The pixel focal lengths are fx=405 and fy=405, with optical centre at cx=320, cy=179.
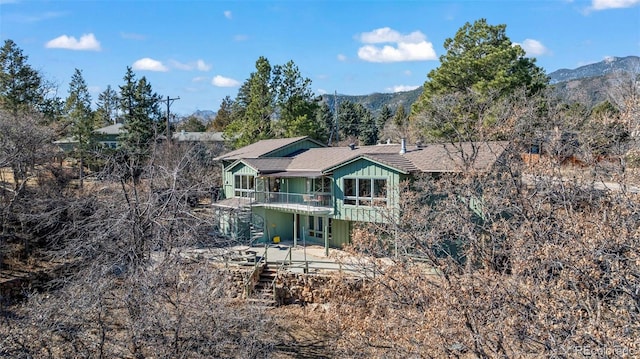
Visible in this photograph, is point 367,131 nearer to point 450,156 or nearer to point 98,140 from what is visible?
point 98,140

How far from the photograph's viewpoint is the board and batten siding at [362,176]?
63.7 feet

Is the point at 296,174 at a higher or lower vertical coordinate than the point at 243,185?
higher

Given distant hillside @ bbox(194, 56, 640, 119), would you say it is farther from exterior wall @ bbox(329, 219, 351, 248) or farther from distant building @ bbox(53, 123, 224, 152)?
distant building @ bbox(53, 123, 224, 152)

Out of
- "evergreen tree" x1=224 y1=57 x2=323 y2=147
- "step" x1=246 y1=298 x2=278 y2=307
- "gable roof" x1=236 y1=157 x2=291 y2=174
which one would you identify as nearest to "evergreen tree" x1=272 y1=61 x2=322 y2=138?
Result: "evergreen tree" x1=224 y1=57 x2=323 y2=147

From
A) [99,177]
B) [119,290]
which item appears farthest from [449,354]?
[99,177]

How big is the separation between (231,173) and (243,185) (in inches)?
49.7

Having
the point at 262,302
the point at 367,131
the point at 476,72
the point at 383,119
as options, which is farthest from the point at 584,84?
the point at 262,302

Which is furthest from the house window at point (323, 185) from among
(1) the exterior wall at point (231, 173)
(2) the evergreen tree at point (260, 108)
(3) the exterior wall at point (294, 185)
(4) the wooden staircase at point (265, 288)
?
(2) the evergreen tree at point (260, 108)

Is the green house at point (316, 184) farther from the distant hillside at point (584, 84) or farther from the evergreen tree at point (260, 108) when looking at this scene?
the distant hillside at point (584, 84)

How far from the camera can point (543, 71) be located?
31.9 meters

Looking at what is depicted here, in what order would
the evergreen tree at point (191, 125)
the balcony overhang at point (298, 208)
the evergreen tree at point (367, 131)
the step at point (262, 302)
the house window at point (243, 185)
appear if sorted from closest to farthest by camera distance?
the step at point (262, 302), the balcony overhang at point (298, 208), the house window at point (243, 185), the evergreen tree at point (367, 131), the evergreen tree at point (191, 125)

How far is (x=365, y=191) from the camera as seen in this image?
67.8ft

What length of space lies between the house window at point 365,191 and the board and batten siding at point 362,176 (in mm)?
223

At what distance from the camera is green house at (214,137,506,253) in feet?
64.4
